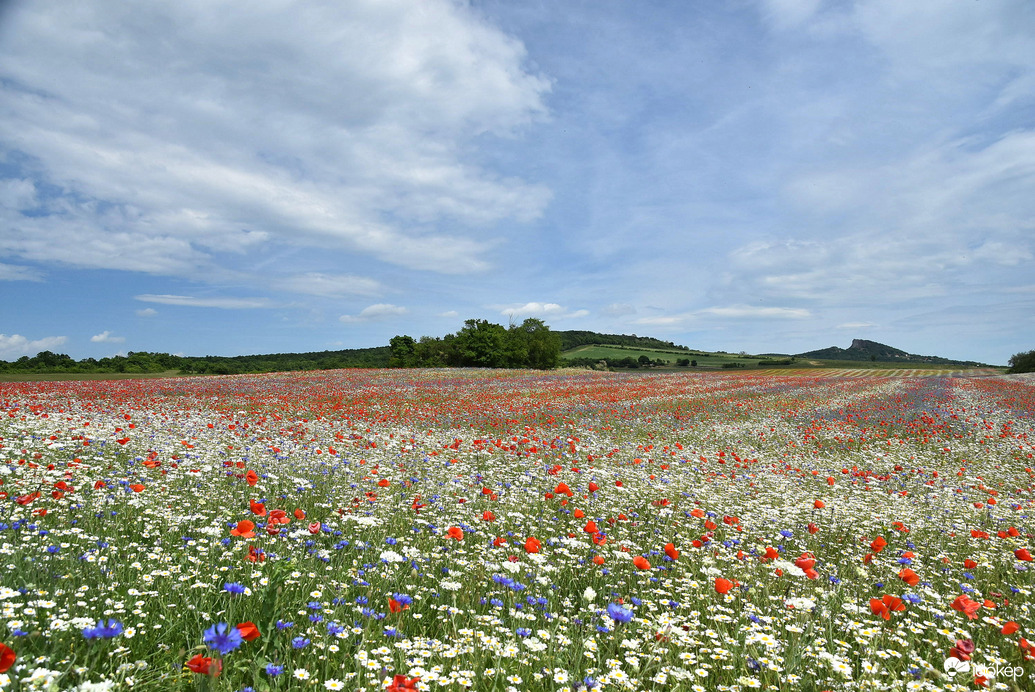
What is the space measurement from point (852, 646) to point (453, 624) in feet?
9.13

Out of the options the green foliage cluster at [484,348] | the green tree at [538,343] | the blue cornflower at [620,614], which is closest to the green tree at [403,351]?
the green foliage cluster at [484,348]

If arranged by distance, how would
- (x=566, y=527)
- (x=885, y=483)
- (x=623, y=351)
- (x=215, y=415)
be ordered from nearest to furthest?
1. (x=566, y=527)
2. (x=885, y=483)
3. (x=215, y=415)
4. (x=623, y=351)

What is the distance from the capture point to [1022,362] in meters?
77.8

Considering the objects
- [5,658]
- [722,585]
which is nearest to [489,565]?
[722,585]

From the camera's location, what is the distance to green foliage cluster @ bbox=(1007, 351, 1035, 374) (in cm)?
7500

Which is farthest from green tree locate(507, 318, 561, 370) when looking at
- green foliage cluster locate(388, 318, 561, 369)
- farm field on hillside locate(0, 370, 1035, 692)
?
farm field on hillside locate(0, 370, 1035, 692)

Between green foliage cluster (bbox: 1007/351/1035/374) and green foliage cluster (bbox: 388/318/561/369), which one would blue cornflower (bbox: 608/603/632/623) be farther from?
green foliage cluster (bbox: 1007/351/1035/374)

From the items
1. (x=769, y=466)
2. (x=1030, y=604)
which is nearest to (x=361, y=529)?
(x=1030, y=604)

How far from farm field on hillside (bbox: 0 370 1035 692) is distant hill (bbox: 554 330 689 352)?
12082 cm

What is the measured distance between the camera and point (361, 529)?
504 cm

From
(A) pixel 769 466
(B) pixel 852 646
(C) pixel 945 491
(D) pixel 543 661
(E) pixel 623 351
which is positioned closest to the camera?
(D) pixel 543 661

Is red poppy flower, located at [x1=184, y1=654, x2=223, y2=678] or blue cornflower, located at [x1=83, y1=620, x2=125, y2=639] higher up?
red poppy flower, located at [x1=184, y1=654, x2=223, y2=678]

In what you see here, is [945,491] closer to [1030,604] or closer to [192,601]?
[1030,604]

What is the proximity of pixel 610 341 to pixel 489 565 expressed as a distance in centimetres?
13984
